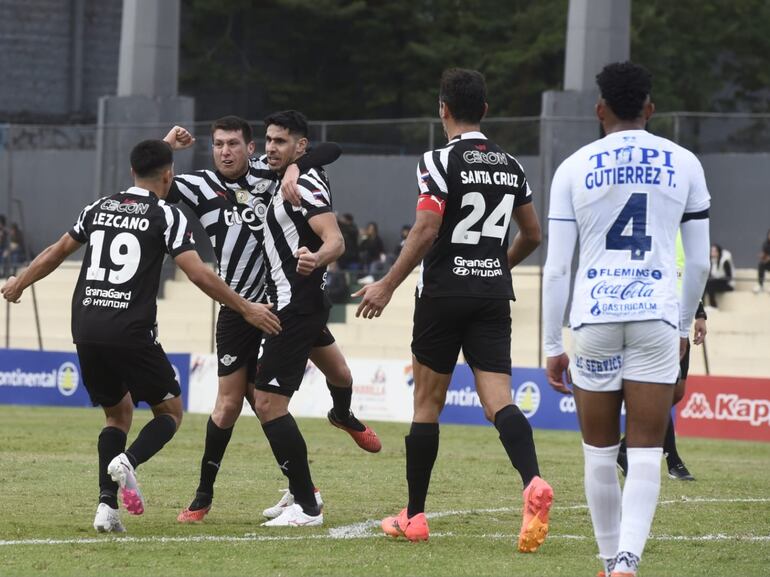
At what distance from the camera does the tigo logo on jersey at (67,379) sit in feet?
69.6

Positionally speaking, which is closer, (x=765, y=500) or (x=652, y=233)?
(x=652, y=233)

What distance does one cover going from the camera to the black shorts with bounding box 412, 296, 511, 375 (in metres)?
7.73

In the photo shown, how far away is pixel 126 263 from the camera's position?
8.11 meters

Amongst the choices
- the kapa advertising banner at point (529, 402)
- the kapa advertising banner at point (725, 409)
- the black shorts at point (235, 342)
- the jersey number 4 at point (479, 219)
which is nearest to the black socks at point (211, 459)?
the black shorts at point (235, 342)

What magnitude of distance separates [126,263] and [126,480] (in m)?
1.12

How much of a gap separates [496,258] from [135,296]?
75.2 inches

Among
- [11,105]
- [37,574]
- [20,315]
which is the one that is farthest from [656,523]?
[11,105]

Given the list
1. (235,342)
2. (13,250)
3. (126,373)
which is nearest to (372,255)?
(13,250)

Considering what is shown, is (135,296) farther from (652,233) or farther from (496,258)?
(652,233)

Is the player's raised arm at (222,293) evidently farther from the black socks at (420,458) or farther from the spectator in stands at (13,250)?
the spectator in stands at (13,250)

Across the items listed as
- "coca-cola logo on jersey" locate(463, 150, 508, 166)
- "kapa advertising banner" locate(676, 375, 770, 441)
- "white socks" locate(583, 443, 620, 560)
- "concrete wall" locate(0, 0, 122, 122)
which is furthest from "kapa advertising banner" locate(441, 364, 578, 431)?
"concrete wall" locate(0, 0, 122, 122)

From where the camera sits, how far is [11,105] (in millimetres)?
35312

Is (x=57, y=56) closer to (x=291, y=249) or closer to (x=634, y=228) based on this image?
(x=291, y=249)

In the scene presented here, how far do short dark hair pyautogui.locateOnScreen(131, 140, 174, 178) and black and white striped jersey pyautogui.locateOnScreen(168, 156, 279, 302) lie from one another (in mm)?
655
